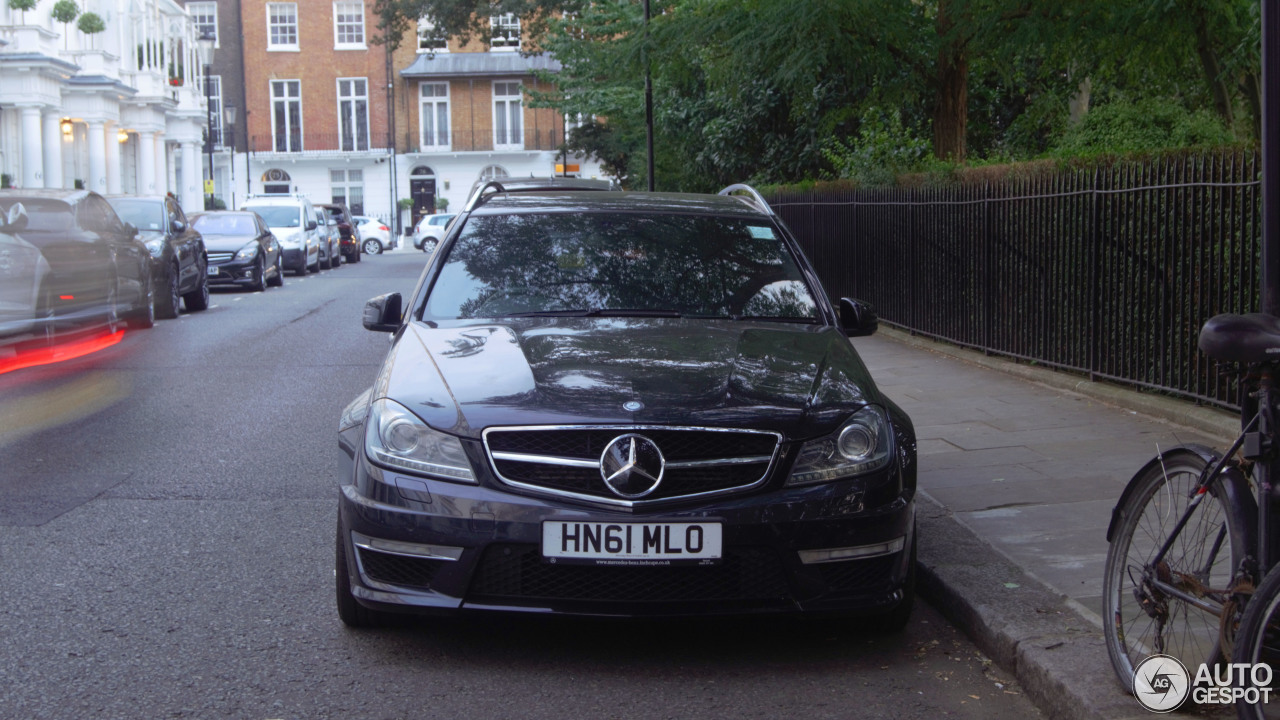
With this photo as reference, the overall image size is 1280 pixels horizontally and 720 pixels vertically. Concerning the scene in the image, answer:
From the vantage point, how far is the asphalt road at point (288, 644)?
3.98 m

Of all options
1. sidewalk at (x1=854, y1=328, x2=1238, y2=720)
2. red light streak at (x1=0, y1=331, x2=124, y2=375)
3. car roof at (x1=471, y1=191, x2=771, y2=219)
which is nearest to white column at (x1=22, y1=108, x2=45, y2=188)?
red light streak at (x1=0, y1=331, x2=124, y2=375)

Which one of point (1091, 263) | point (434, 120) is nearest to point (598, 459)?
point (1091, 263)

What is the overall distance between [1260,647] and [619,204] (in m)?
3.65

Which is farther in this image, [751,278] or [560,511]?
[751,278]

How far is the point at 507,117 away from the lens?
223ft

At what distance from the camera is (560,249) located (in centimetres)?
570

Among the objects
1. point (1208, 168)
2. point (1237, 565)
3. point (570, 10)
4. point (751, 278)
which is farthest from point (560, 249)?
point (570, 10)

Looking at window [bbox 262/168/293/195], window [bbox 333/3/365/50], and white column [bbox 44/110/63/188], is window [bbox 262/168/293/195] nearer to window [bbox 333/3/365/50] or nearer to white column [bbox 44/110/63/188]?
window [bbox 333/3/365/50]

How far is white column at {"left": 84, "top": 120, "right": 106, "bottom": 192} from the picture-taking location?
44.8m

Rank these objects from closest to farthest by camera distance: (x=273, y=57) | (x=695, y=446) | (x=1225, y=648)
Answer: (x=1225, y=648), (x=695, y=446), (x=273, y=57)

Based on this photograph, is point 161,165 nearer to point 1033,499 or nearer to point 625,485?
point 1033,499

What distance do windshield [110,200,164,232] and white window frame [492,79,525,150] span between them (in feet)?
158

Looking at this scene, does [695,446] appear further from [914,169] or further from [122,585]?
[914,169]

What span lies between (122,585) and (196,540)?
0.75 m
